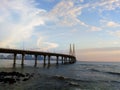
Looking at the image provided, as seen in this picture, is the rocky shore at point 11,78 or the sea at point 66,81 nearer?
the sea at point 66,81

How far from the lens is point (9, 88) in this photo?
30.5 metres

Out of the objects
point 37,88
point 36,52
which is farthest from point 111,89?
point 36,52

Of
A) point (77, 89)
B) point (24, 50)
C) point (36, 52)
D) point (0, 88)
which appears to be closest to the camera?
point (0, 88)

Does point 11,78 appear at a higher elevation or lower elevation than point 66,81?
higher

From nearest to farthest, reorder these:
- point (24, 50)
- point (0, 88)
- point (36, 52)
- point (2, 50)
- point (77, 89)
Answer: point (0, 88)
point (77, 89)
point (2, 50)
point (24, 50)
point (36, 52)

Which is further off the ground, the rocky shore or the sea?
the rocky shore

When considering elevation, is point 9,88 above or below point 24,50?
below

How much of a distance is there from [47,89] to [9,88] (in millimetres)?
5418

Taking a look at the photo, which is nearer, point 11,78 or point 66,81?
point 11,78

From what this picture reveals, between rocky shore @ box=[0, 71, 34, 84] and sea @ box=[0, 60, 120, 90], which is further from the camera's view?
rocky shore @ box=[0, 71, 34, 84]

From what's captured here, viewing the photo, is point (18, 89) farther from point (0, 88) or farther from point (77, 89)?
point (77, 89)

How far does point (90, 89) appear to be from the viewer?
3281 centimetres

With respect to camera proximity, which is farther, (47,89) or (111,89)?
(111,89)

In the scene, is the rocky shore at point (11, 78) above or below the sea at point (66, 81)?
above
